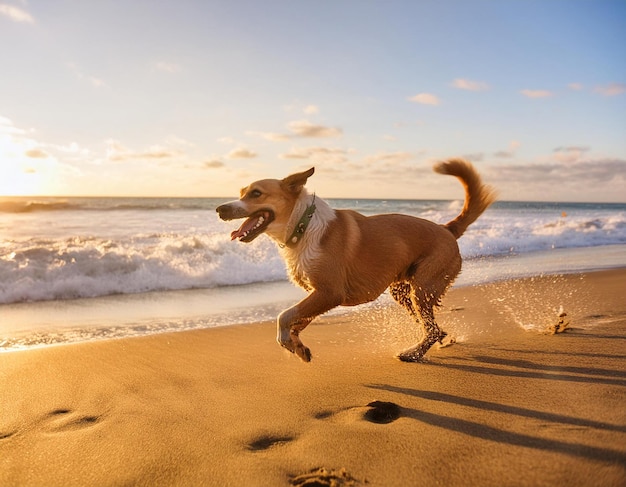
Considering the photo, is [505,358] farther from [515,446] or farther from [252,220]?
[252,220]

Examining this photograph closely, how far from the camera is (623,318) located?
5891mm

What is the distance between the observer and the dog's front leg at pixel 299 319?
4109 mm

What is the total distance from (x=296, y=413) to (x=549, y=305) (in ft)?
16.8

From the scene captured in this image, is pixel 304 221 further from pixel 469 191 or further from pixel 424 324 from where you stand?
pixel 469 191

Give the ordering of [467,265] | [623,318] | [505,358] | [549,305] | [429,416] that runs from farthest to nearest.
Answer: [467,265] → [549,305] → [623,318] → [505,358] → [429,416]

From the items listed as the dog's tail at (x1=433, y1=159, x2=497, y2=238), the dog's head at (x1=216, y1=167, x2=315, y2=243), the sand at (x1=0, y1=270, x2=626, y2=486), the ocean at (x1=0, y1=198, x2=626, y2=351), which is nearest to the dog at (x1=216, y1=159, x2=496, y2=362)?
the dog's head at (x1=216, y1=167, x2=315, y2=243)

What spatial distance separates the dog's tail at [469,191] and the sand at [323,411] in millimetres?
1286

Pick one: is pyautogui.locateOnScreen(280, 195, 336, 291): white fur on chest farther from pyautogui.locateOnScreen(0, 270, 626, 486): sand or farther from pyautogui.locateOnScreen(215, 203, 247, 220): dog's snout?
pyautogui.locateOnScreen(0, 270, 626, 486): sand

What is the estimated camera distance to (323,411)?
11.4ft

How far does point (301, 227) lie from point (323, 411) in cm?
165

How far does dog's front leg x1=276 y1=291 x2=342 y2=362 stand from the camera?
411 centimetres

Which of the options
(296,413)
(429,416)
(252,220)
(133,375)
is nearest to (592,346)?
(429,416)

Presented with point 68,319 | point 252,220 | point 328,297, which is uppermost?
Answer: point 252,220

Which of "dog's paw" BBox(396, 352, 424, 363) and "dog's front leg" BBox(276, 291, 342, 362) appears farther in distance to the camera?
"dog's paw" BBox(396, 352, 424, 363)
